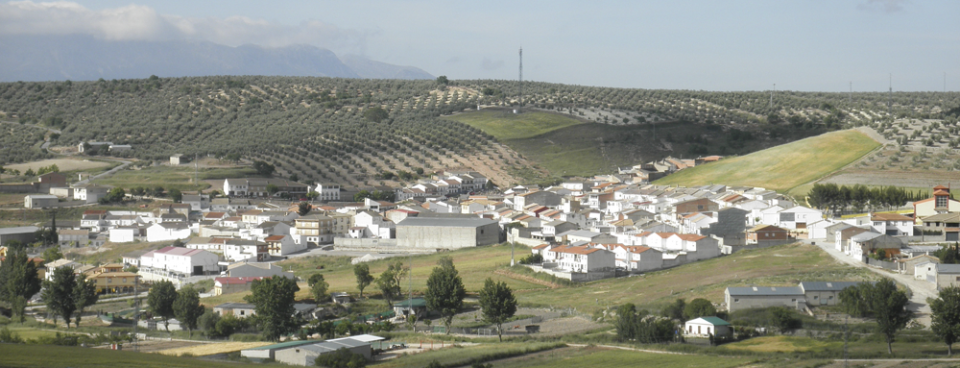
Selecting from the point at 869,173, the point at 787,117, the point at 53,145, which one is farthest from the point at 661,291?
the point at 53,145

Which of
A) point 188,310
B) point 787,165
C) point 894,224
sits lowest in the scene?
point 188,310

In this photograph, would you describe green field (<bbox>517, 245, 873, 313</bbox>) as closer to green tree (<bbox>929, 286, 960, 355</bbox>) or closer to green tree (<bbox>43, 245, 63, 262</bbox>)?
green tree (<bbox>929, 286, 960, 355</bbox>)

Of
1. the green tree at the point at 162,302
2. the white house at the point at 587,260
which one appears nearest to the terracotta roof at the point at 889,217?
the white house at the point at 587,260

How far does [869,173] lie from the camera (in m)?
69.0

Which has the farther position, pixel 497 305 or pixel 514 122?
pixel 514 122

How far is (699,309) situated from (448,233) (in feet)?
91.1

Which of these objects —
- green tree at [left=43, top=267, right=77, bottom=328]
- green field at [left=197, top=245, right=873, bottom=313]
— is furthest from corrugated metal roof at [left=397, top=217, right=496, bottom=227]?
green tree at [left=43, top=267, right=77, bottom=328]

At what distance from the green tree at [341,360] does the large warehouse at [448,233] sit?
96.0 ft

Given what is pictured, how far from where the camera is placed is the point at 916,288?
118 feet

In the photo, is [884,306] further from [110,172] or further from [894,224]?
[110,172]

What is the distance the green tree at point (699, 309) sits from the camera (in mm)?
34000

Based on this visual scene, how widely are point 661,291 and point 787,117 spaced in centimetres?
7945

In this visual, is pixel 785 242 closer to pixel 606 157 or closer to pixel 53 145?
pixel 606 157

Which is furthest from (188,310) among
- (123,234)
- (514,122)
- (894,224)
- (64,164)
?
(514,122)
